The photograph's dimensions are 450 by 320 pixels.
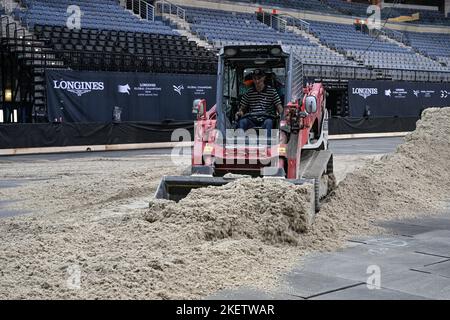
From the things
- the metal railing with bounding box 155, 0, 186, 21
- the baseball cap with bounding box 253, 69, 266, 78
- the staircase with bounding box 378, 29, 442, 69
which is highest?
the metal railing with bounding box 155, 0, 186, 21

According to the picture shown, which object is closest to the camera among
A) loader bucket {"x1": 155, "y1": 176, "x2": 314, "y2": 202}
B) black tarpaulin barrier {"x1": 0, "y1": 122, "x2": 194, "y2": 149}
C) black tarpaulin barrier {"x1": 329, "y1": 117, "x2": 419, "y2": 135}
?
loader bucket {"x1": 155, "y1": 176, "x2": 314, "y2": 202}

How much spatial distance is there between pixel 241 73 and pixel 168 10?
3075cm

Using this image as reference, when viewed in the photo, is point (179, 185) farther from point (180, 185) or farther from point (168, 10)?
point (168, 10)

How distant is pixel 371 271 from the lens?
7059 mm

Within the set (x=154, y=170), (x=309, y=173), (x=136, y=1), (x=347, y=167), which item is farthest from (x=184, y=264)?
(x=136, y=1)

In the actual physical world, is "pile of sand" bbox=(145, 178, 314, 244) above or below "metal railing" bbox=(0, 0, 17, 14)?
below

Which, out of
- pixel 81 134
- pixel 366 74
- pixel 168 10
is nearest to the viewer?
pixel 81 134

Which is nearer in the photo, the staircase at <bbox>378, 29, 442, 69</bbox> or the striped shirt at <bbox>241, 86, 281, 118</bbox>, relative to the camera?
the striped shirt at <bbox>241, 86, 281, 118</bbox>

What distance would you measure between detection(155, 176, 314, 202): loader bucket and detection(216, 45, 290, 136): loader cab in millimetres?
1660

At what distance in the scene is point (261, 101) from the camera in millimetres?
10977

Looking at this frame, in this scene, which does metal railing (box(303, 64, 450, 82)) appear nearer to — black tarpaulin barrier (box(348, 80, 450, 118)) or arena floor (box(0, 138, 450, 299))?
black tarpaulin barrier (box(348, 80, 450, 118))

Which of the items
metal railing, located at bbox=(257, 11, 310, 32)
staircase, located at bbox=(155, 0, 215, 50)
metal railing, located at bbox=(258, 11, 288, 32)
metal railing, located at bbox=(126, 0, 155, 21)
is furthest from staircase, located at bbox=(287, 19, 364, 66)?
metal railing, located at bbox=(126, 0, 155, 21)

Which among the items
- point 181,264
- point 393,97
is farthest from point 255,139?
point 393,97

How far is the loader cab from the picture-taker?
35.8ft
